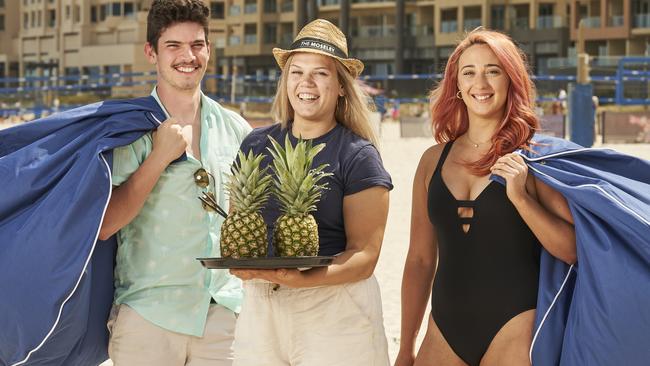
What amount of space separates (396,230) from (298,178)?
28.8 feet

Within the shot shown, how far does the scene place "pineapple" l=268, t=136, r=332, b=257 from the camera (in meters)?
3.06

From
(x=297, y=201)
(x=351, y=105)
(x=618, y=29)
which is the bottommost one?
(x=297, y=201)

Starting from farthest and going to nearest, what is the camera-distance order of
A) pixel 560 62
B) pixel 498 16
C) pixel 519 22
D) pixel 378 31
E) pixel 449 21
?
pixel 378 31 < pixel 449 21 < pixel 498 16 < pixel 519 22 < pixel 560 62

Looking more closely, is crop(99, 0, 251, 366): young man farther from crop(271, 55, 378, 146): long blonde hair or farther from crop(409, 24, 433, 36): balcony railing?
crop(409, 24, 433, 36): balcony railing

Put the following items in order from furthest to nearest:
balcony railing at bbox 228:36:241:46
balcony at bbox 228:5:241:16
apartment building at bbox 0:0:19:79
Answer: apartment building at bbox 0:0:19:79
balcony at bbox 228:5:241:16
balcony railing at bbox 228:36:241:46

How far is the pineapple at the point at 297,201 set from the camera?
3.06 m

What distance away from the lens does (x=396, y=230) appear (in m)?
11.8

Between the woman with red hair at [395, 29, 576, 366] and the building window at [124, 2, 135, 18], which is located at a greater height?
the building window at [124, 2, 135, 18]

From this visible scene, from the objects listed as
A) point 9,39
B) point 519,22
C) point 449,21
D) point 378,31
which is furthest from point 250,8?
point 9,39

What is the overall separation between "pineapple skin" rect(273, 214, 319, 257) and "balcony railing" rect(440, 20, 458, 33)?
63129mm

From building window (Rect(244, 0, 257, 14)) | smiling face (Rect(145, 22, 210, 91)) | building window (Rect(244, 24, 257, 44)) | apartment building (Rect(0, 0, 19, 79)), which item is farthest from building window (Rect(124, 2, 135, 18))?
smiling face (Rect(145, 22, 210, 91))

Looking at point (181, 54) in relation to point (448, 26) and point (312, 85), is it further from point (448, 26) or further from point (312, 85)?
point (448, 26)

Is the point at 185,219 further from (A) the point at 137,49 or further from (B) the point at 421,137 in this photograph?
(A) the point at 137,49

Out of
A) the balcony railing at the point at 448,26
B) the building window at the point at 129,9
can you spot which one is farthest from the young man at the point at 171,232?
the building window at the point at 129,9
